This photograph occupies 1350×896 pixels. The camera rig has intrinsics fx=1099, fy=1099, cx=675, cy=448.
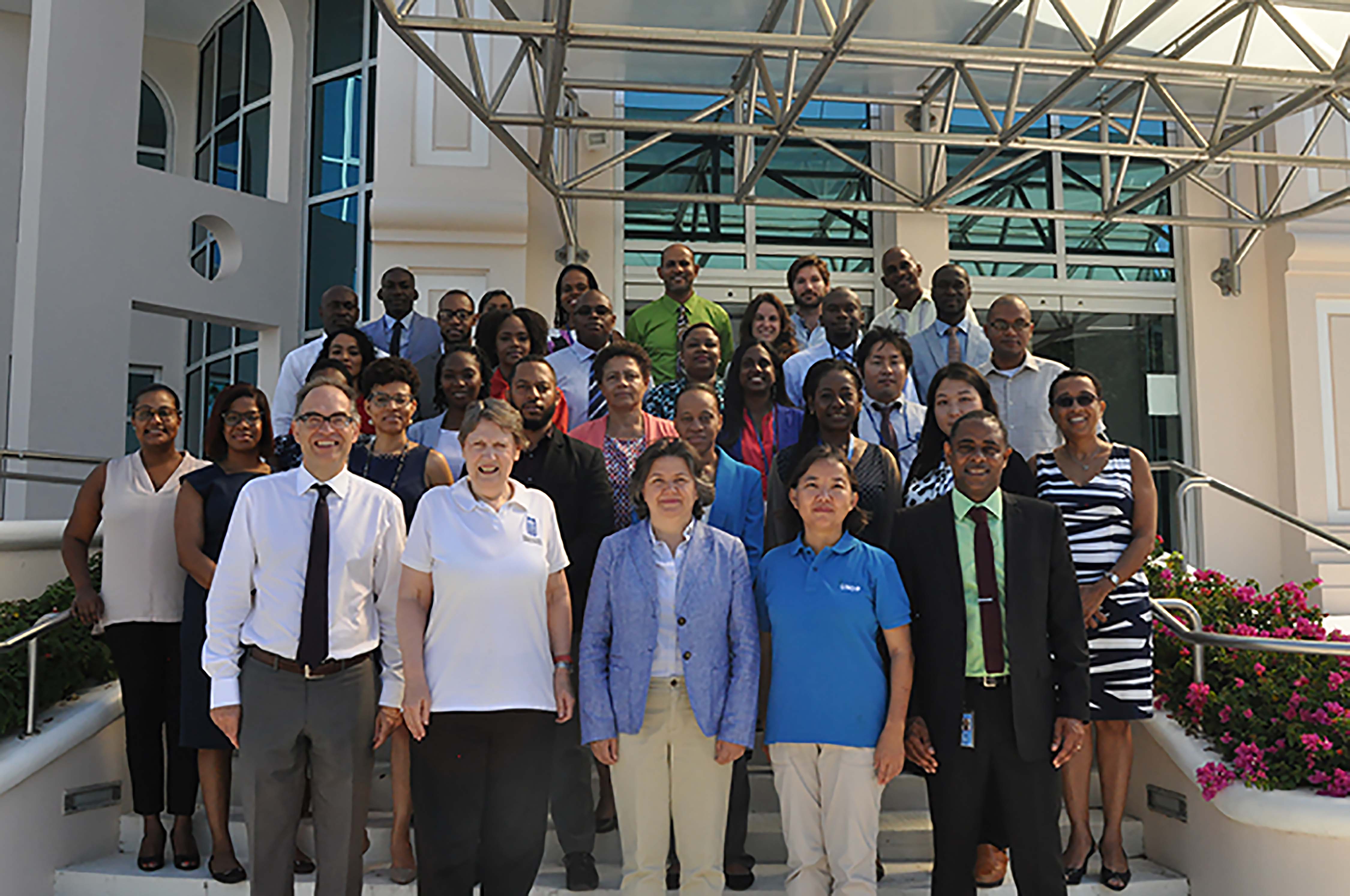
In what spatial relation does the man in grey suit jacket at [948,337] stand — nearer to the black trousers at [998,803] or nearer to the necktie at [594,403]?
the necktie at [594,403]

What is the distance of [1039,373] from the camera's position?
5.83 meters

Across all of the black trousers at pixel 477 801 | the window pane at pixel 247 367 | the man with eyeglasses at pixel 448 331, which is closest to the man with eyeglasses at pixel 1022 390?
the man with eyeglasses at pixel 448 331

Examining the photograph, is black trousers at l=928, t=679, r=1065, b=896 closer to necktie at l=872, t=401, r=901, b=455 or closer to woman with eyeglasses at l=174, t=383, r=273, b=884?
necktie at l=872, t=401, r=901, b=455

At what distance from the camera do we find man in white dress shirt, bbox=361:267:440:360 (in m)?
6.98

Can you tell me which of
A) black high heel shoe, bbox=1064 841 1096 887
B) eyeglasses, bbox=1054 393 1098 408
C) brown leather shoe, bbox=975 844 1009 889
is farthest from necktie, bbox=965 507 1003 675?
black high heel shoe, bbox=1064 841 1096 887

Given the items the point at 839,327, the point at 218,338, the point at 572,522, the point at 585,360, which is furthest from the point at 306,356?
the point at 218,338

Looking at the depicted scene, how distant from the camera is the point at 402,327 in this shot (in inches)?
279

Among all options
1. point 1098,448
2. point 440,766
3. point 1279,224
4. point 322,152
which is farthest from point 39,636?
point 1279,224

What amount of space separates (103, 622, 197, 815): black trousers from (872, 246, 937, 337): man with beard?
13.8 feet

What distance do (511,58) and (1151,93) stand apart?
19.6 feet

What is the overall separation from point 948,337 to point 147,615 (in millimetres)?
4427

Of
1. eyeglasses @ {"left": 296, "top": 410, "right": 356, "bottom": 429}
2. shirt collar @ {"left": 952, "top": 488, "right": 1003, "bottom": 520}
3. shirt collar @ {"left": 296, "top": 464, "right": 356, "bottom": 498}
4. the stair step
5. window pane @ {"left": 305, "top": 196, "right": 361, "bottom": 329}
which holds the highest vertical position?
window pane @ {"left": 305, "top": 196, "right": 361, "bottom": 329}

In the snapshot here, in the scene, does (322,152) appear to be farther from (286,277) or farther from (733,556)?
(733,556)

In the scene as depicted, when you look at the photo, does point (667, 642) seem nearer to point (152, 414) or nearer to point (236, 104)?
point (152, 414)
